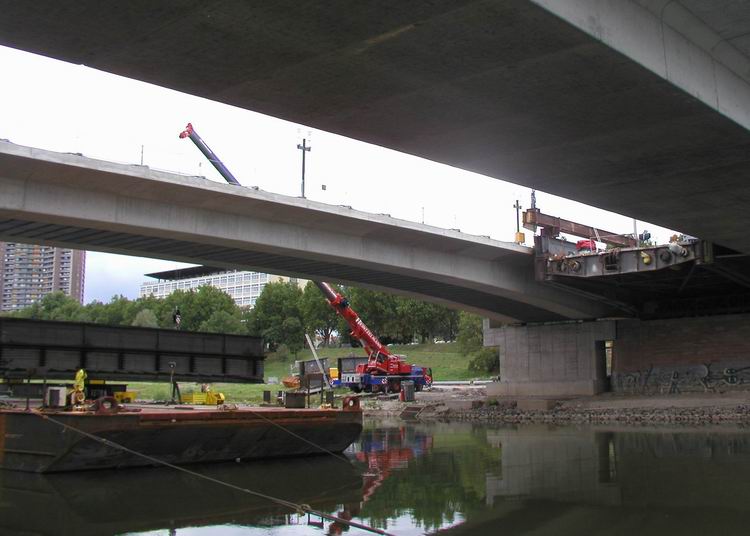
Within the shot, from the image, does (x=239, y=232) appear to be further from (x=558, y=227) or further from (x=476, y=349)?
(x=476, y=349)

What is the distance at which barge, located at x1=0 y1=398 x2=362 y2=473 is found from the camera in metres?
17.3

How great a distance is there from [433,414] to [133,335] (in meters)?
20.1

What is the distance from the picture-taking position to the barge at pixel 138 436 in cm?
1728

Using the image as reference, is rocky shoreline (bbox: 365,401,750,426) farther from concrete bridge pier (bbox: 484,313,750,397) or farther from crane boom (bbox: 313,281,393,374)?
crane boom (bbox: 313,281,393,374)

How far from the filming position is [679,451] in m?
21.4

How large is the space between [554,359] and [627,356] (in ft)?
13.9

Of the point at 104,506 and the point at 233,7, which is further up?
the point at 233,7

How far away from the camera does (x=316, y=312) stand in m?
120

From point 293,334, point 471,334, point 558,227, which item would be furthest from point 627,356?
point 293,334

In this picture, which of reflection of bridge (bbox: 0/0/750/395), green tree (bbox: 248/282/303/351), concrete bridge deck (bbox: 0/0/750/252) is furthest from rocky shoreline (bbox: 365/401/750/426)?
green tree (bbox: 248/282/303/351)

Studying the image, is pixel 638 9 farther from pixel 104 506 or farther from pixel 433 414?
pixel 433 414

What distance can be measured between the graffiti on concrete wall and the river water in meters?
17.4

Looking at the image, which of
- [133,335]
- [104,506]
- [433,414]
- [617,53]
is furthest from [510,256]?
[617,53]

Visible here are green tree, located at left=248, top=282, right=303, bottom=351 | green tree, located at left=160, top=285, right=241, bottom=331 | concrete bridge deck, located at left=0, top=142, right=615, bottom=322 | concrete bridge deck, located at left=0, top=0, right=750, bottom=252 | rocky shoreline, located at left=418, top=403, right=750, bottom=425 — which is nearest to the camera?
concrete bridge deck, located at left=0, top=0, right=750, bottom=252
